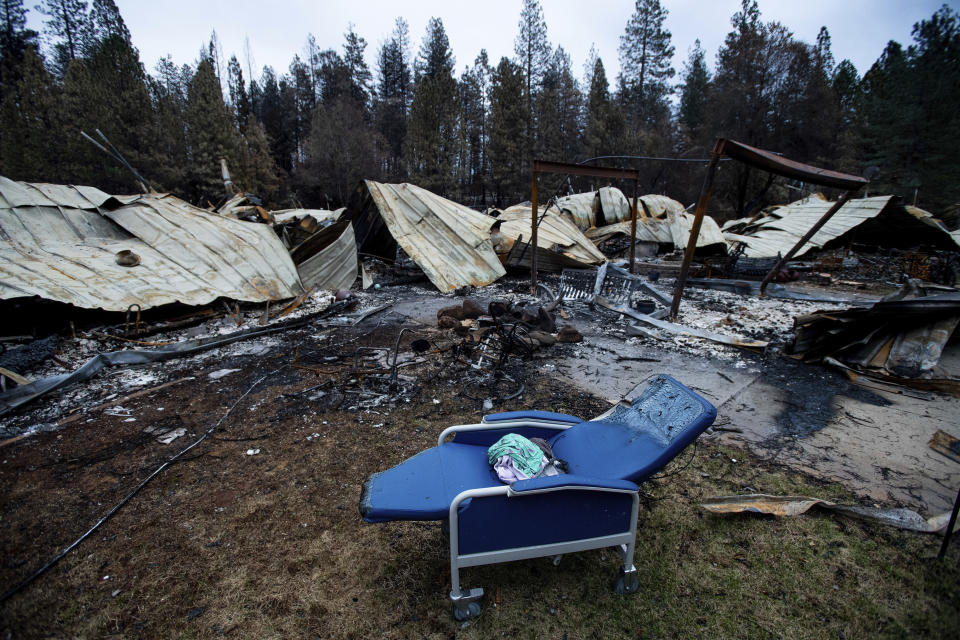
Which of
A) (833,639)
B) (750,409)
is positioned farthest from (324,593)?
(750,409)

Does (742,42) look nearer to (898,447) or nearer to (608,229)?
(608,229)

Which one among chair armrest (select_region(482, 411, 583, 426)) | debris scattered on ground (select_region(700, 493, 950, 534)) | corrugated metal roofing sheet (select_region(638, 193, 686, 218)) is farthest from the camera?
corrugated metal roofing sheet (select_region(638, 193, 686, 218))

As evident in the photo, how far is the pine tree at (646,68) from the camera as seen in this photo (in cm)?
3127

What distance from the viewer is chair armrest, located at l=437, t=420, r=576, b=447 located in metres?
2.57

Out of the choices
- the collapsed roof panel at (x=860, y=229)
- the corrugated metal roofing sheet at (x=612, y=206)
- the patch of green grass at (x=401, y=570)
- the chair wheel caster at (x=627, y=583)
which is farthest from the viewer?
the corrugated metal roofing sheet at (x=612, y=206)

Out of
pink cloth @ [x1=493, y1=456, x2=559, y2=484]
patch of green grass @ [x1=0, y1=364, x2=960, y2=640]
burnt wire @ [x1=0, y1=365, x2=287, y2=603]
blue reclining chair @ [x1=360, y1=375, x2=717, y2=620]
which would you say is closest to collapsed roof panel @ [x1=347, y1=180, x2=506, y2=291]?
burnt wire @ [x1=0, y1=365, x2=287, y2=603]

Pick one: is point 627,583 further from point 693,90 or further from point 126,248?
point 693,90

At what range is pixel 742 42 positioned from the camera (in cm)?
2364

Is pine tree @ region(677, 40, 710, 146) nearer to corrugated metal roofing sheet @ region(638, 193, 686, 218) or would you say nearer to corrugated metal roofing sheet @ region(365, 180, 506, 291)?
corrugated metal roofing sheet @ region(638, 193, 686, 218)

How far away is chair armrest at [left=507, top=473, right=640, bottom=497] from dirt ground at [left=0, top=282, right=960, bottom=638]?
2.16 ft

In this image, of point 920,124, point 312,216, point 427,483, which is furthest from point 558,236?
point 920,124

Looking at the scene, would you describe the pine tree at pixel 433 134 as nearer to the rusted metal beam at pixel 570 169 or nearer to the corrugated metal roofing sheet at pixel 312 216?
the corrugated metal roofing sheet at pixel 312 216

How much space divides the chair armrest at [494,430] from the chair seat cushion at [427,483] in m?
0.05

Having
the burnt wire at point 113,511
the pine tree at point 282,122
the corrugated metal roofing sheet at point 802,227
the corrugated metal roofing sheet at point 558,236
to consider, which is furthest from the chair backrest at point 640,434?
the pine tree at point 282,122
